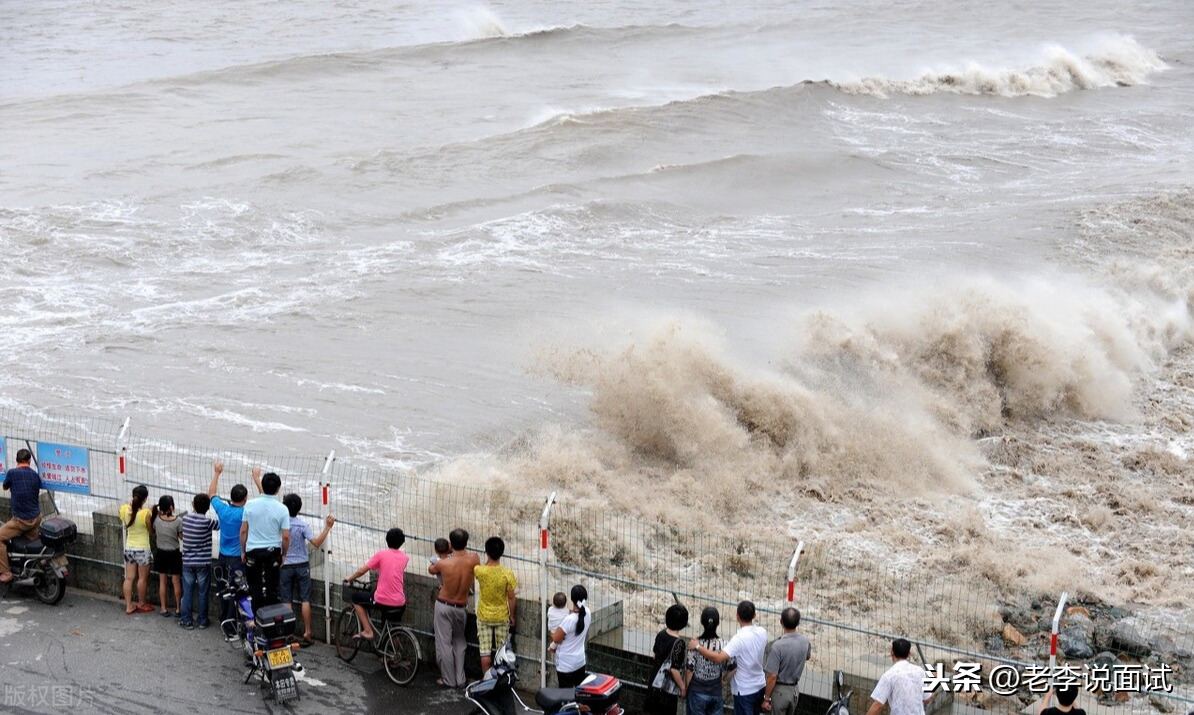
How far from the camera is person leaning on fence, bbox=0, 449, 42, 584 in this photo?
11.5 metres

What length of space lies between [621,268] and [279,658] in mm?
19765

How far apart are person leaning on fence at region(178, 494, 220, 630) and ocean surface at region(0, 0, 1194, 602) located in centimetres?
692

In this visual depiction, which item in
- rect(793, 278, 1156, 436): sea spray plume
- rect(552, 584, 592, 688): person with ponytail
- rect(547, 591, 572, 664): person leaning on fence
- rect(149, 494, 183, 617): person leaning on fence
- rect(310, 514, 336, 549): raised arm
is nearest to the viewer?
rect(552, 584, 592, 688): person with ponytail

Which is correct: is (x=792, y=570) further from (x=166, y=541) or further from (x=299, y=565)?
(x=166, y=541)

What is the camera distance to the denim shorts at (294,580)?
11008mm

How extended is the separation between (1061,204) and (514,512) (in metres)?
24.8

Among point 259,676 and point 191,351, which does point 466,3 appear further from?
point 259,676

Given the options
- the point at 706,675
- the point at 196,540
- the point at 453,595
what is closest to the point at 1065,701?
the point at 706,675

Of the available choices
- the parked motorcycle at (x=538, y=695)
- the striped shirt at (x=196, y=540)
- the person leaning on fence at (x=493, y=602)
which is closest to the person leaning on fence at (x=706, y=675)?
the parked motorcycle at (x=538, y=695)

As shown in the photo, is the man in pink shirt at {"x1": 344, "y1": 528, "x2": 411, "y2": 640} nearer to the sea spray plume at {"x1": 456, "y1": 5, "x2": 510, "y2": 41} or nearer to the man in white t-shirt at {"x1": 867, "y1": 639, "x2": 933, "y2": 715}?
the man in white t-shirt at {"x1": 867, "y1": 639, "x2": 933, "y2": 715}

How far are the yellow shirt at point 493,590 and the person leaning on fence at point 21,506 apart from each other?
14.6 feet

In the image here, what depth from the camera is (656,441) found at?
63.1 feet

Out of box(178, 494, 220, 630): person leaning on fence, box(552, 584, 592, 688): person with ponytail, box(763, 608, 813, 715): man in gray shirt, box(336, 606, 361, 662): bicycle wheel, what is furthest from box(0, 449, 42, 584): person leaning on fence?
box(763, 608, 813, 715): man in gray shirt

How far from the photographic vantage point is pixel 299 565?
11.0 meters
